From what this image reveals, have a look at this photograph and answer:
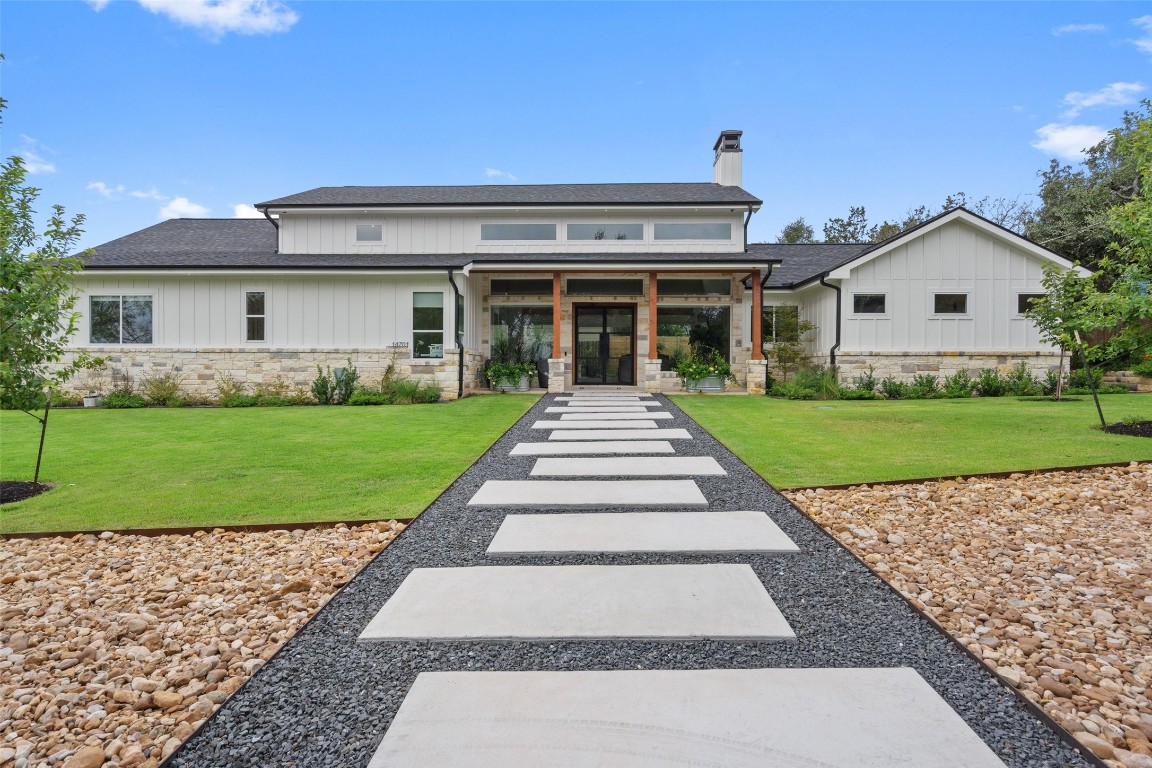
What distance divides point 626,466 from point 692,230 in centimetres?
1188

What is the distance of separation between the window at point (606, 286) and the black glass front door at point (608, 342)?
0.42 meters

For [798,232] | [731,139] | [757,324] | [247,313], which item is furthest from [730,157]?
[798,232]

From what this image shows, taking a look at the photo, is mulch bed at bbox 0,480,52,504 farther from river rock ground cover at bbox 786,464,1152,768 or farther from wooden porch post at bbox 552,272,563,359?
wooden porch post at bbox 552,272,563,359

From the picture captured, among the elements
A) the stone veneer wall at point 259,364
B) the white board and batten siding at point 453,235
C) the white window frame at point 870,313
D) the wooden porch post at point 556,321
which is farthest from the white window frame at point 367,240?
the white window frame at point 870,313

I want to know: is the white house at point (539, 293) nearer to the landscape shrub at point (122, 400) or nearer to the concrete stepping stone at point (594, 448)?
the landscape shrub at point (122, 400)

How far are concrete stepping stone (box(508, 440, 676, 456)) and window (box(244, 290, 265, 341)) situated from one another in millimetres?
10068

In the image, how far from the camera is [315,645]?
240 cm

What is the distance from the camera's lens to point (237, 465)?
20.2 feet

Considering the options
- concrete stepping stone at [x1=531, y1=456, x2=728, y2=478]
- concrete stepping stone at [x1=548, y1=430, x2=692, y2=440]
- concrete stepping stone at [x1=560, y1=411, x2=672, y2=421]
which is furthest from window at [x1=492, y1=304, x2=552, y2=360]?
concrete stepping stone at [x1=531, y1=456, x2=728, y2=478]

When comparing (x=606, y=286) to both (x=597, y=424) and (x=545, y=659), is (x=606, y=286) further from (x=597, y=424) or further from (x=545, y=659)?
Answer: (x=545, y=659)

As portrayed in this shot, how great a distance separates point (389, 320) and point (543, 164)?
14194 millimetres

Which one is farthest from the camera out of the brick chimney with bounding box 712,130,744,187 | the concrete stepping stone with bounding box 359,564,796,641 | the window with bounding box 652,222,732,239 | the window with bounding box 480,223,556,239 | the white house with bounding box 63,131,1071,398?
the brick chimney with bounding box 712,130,744,187

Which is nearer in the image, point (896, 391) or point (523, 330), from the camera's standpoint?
point (896, 391)

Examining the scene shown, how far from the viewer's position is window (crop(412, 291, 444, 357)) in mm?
14305
